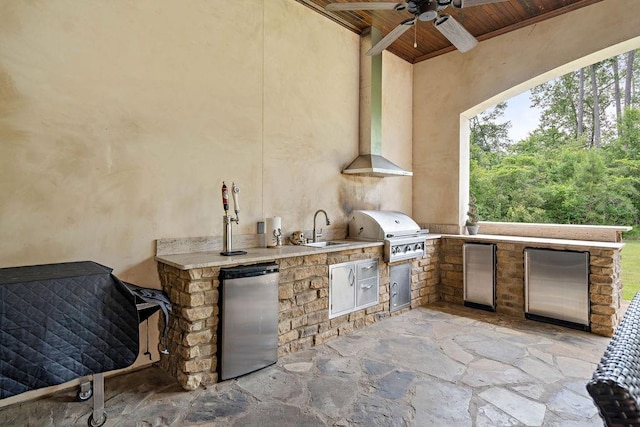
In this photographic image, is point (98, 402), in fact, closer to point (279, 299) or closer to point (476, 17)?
point (279, 299)

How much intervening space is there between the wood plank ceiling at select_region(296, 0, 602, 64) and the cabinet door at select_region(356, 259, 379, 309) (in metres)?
2.96

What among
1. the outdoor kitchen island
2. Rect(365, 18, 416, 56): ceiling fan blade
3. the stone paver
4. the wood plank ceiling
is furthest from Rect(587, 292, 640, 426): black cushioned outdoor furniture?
the wood plank ceiling

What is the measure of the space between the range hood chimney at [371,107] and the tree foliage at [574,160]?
6.65 ft

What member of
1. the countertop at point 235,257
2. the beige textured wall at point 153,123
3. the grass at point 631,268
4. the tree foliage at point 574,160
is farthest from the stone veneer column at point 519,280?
the countertop at point 235,257

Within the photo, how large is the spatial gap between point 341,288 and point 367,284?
412 mm

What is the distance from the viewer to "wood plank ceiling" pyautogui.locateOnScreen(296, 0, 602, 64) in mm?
3967

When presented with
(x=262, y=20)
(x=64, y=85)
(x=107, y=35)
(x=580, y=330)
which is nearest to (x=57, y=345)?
(x=64, y=85)

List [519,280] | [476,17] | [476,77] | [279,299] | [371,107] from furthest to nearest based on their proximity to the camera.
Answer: [476,77], [371,107], [476,17], [519,280], [279,299]

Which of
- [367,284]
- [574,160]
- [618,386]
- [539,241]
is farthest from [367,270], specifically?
[574,160]

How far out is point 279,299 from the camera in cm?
301

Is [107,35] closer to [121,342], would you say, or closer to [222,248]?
[222,248]

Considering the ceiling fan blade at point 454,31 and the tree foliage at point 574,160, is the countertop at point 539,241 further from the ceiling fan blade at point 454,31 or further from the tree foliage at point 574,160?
the ceiling fan blade at point 454,31

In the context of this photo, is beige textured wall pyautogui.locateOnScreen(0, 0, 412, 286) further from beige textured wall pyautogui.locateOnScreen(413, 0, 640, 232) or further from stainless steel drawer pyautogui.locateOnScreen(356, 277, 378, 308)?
beige textured wall pyautogui.locateOnScreen(413, 0, 640, 232)

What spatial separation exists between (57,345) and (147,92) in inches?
79.1
